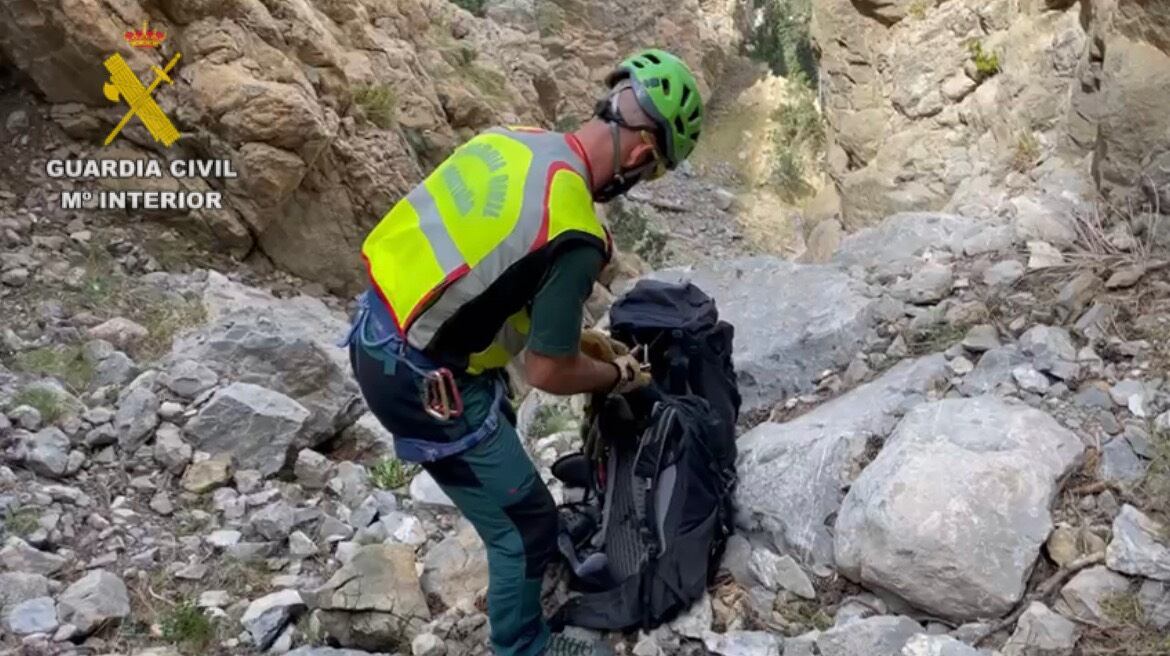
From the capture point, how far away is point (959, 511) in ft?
9.71

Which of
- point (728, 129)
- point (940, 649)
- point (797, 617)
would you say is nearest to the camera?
point (940, 649)

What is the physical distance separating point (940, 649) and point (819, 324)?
96.4 inches

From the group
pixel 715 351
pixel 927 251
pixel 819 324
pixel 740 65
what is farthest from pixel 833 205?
pixel 740 65

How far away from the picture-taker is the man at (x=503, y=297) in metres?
2.58

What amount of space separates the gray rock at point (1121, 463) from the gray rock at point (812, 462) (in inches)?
27.7

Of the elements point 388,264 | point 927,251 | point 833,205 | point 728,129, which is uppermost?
point 388,264

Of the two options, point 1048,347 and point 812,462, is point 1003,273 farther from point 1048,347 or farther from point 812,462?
point 812,462

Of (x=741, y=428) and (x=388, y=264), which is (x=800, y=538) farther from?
(x=388, y=264)

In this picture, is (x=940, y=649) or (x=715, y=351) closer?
(x=940, y=649)

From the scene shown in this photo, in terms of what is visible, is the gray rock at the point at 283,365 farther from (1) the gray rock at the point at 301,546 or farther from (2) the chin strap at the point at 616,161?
(2) the chin strap at the point at 616,161

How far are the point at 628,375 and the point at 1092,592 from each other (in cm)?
146

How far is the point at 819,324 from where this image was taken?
5.02 metres

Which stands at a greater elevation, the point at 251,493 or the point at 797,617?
the point at 797,617

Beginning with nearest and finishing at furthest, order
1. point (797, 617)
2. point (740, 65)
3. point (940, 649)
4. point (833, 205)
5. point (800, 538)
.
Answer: point (940, 649)
point (797, 617)
point (800, 538)
point (833, 205)
point (740, 65)
